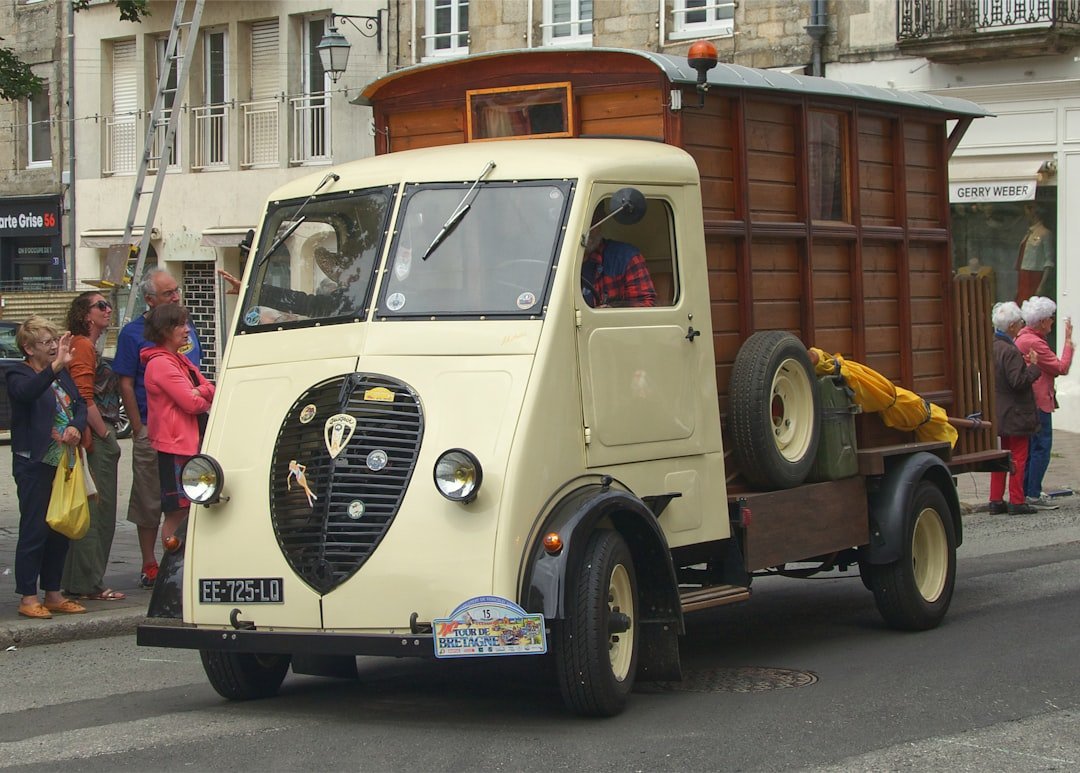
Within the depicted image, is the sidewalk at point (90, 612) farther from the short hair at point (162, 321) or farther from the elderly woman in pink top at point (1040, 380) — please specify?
the elderly woman in pink top at point (1040, 380)

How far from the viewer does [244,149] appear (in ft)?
100

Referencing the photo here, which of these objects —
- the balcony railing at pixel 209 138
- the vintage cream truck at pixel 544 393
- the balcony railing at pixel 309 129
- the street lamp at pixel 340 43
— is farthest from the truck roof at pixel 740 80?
the balcony railing at pixel 209 138

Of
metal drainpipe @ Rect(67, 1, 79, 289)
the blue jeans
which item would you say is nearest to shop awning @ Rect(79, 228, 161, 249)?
metal drainpipe @ Rect(67, 1, 79, 289)

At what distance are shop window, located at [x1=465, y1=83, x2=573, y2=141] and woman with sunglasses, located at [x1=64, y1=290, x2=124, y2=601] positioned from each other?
3.04 metres

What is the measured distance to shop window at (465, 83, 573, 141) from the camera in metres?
8.44

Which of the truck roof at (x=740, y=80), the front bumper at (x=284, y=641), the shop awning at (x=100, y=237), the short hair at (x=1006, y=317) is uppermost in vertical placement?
the shop awning at (x=100, y=237)

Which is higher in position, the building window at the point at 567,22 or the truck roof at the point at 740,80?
the building window at the point at 567,22

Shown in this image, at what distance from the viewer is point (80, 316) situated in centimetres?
1028

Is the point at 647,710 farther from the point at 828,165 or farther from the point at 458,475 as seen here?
the point at 828,165

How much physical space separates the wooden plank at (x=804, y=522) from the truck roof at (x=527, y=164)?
166 centimetres

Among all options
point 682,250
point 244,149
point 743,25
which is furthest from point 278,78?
point 682,250

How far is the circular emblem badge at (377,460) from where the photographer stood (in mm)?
6832

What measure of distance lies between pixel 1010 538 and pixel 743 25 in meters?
12.6

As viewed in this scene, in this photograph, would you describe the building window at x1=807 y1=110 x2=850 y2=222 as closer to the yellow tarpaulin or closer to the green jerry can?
the yellow tarpaulin
